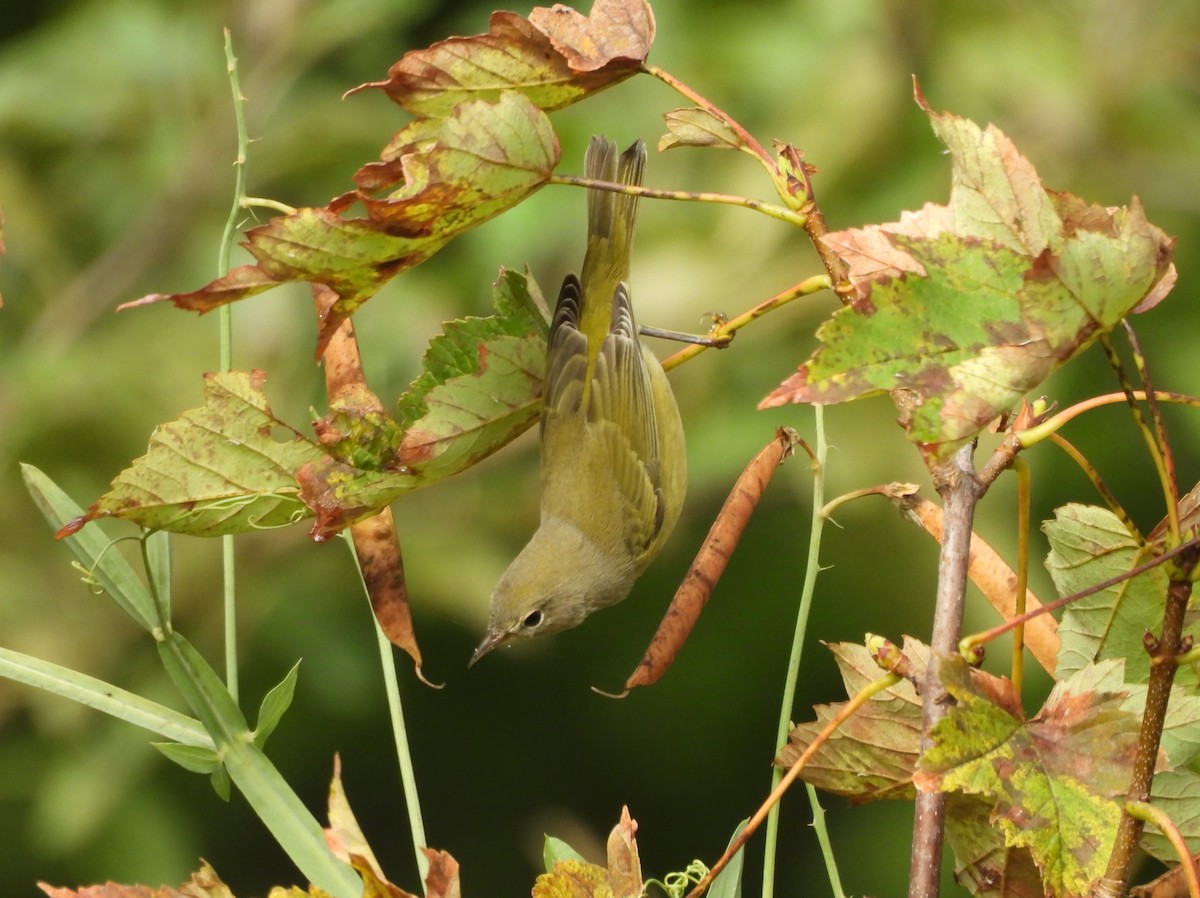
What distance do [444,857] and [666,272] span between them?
2095 mm

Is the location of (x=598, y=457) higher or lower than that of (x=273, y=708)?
lower

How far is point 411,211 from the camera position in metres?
0.76

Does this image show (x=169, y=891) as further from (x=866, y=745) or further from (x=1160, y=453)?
(x=1160, y=453)

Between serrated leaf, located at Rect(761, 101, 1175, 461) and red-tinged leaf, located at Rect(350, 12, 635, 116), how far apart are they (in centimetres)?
26

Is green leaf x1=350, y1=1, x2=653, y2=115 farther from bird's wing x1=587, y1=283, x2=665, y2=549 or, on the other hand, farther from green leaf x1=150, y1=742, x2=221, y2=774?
bird's wing x1=587, y1=283, x2=665, y2=549

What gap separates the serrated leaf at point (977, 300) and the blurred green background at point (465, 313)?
190 cm

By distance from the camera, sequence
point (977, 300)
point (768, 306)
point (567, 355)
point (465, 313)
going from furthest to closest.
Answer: point (465, 313) < point (567, 355) < point (768, 306) < point (977, 300)

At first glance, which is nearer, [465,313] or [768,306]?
[768,306]

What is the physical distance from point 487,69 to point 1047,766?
1.64 ft

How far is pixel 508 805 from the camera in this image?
12.0 ft

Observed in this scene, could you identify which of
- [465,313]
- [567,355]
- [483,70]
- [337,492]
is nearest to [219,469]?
[337,492]

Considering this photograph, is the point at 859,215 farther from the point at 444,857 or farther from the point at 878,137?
the point at 444,857

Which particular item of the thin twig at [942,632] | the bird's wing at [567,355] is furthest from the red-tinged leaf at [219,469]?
the bird's wing at [567,355]

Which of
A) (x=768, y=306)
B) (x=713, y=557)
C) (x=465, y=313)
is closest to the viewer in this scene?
(x=768, y=306)
